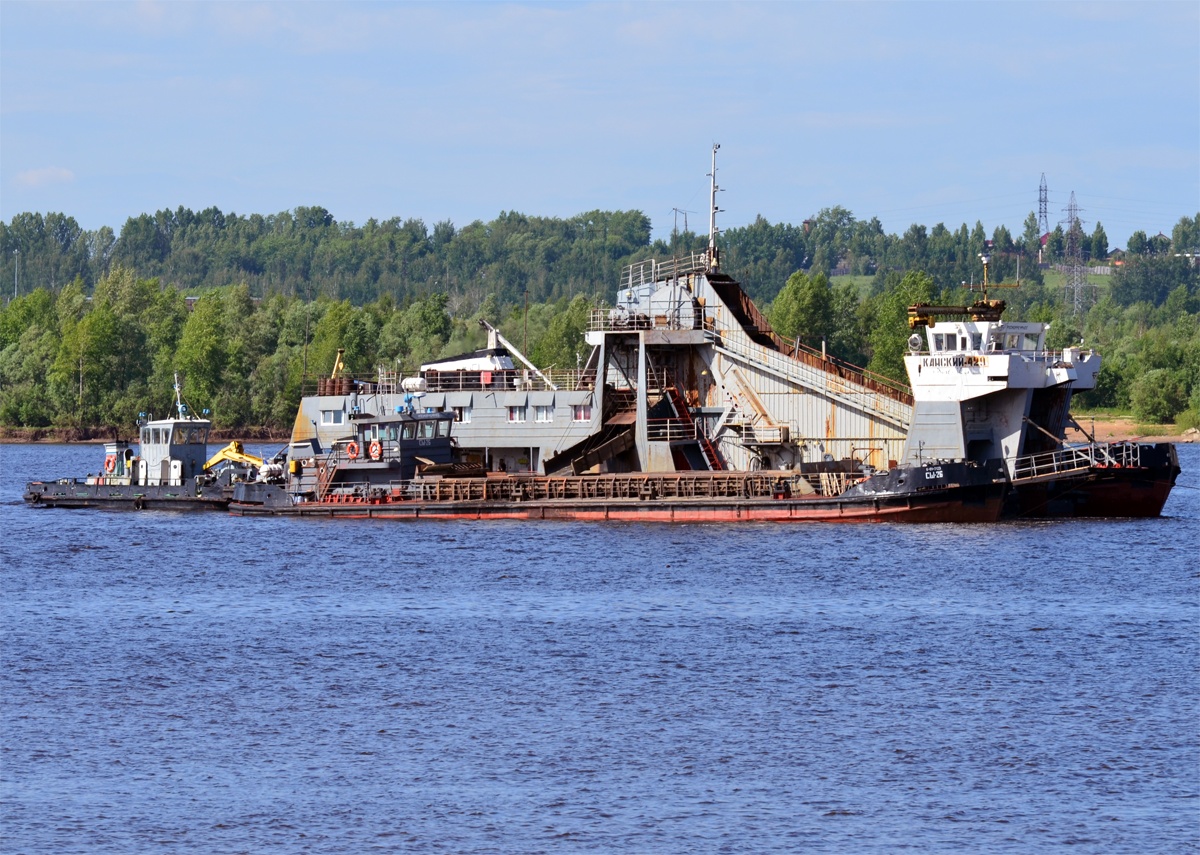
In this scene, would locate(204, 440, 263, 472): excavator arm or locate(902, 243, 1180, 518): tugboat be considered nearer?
locate(902, 243, 1180, 518): tugboat

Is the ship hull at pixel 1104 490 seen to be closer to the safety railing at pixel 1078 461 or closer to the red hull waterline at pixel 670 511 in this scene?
the safety railing at pixel 1078 461

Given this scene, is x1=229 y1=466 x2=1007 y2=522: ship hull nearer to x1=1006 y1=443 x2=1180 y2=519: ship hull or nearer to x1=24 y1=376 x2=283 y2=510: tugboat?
x1=1006 y1=443 x2=1180 y2=519: ship hull

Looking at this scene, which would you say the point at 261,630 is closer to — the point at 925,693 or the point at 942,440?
the point at 925,693

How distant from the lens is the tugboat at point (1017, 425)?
5666 centimetres

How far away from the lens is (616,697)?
32125 millimetres

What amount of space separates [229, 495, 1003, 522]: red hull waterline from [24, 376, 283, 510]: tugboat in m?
3.54

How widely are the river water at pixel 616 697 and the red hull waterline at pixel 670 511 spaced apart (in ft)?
4.11

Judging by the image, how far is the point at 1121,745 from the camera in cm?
2834

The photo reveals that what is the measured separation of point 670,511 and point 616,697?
88.7ft

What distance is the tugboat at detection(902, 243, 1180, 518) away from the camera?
5666 centimetres

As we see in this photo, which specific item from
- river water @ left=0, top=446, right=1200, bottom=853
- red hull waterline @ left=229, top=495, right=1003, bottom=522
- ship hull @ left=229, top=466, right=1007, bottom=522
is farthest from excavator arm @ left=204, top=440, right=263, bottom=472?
river water @ left=0, top=446, right=1200, bottom=853

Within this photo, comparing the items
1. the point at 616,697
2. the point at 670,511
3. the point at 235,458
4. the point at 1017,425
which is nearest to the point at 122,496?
the point at 235,458

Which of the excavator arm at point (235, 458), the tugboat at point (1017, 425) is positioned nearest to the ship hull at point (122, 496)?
the excavator arm at point (235, 458)

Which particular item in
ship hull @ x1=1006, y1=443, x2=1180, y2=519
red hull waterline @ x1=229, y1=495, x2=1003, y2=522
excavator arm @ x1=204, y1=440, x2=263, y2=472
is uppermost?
excavator arm @ x1=204, y1=440, x2=263, y2=472
